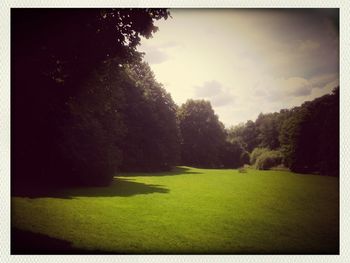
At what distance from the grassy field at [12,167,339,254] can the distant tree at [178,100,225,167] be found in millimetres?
34591

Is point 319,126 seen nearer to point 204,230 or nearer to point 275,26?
point 275,26

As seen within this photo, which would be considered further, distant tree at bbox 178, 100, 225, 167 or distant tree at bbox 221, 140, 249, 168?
distant tree at bbox 178, 100, 225, 167

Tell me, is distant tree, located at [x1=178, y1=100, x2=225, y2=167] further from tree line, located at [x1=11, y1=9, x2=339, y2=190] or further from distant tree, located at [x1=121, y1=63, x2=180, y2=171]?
tree line, located at [x1=11, y1=9, x2=339, y2=190]

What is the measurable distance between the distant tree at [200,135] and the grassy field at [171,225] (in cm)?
3459

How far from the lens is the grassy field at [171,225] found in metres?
8.42

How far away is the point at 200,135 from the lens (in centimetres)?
4988

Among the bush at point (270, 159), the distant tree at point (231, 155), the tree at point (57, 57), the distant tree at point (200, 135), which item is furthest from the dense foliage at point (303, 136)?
the distant tree at point (200, 135)

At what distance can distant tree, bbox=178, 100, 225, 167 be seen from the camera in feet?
162

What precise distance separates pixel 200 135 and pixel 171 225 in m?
40.4

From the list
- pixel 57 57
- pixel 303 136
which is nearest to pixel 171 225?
pixel 57 57

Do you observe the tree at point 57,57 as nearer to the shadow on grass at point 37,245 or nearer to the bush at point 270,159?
the shadow on grass at point 37,245

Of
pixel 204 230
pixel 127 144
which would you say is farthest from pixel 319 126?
pixel 127 144

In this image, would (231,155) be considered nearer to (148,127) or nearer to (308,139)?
(148,127)

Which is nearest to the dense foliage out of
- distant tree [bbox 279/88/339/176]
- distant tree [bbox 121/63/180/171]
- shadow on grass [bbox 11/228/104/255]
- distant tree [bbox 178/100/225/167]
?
distant tree [bbox 279/88/339/176]
